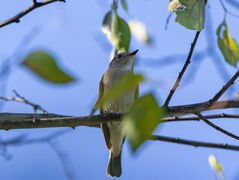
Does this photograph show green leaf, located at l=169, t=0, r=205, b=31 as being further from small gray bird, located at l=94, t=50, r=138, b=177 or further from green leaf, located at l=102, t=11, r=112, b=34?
small gray bird, located at l=94, t=50, r=138, b=177

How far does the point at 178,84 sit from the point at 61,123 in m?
0.64

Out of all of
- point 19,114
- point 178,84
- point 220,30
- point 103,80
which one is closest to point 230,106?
point 178,84

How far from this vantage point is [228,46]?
236 centimetres

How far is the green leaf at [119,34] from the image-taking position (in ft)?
7.43

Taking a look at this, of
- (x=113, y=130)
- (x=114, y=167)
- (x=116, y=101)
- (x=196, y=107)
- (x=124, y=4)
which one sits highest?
(x=124, y=4)

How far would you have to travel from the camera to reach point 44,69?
67cm

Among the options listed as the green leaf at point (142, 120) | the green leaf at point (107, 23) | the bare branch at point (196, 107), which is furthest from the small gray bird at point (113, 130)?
the green leaf at point (142, 120)

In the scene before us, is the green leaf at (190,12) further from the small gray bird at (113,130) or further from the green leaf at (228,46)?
the small gray bird at (113,130)

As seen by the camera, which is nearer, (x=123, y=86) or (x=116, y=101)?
(x=123, y=86)

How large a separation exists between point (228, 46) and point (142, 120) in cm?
174

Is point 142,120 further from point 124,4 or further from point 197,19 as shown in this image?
point 124,4

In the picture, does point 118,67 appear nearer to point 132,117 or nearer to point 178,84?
point 178,84

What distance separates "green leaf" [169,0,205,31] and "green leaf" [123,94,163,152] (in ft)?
4.28

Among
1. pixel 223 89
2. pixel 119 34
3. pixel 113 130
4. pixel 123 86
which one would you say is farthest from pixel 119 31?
pixel 113 130
